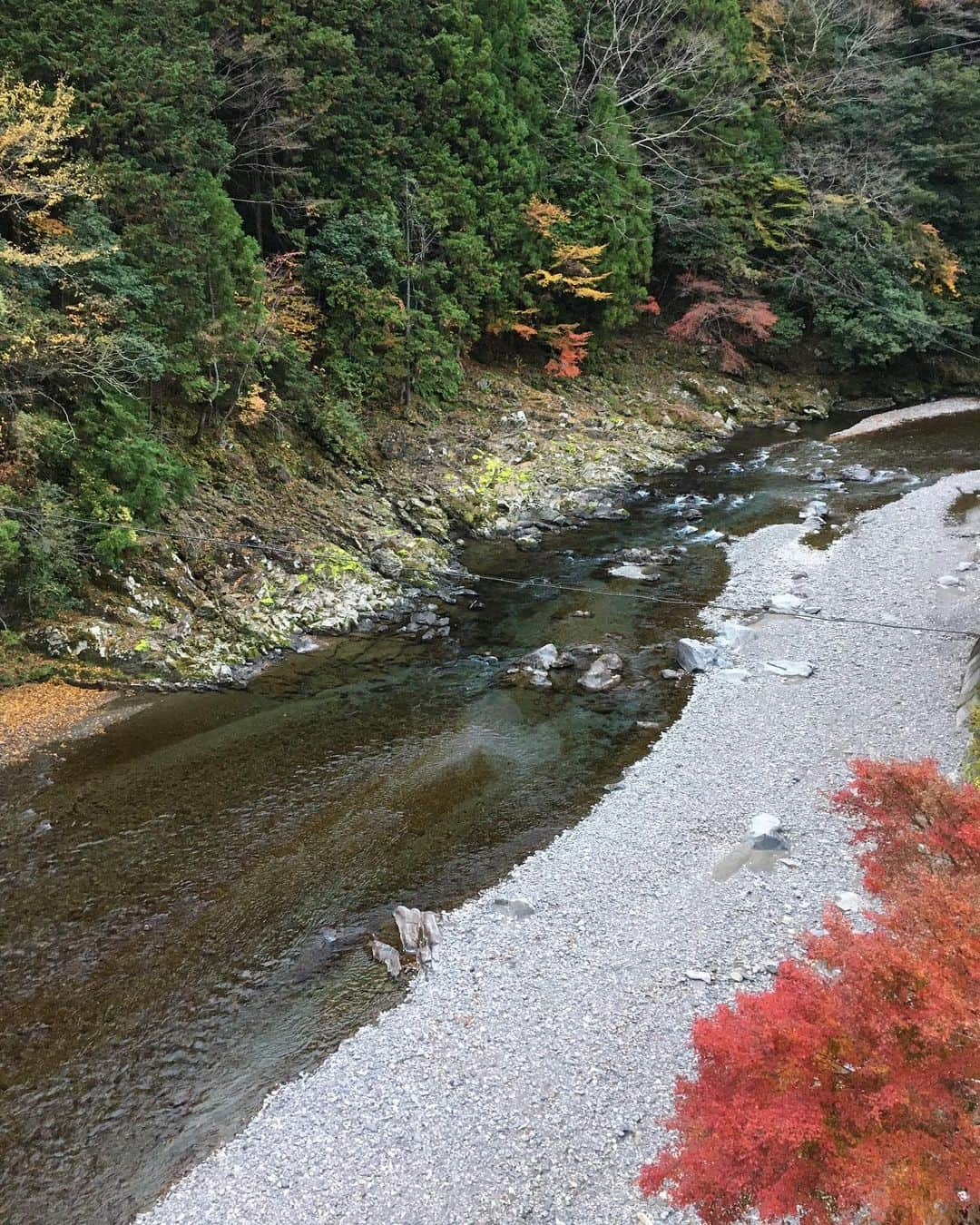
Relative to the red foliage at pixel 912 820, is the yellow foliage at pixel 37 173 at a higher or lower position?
higher

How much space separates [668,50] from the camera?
2464 centimetres

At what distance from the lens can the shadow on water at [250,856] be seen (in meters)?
5.80

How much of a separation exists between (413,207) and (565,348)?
664 centimetres

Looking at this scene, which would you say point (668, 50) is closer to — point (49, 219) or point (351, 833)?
point (49, 219)

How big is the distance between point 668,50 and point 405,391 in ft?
52.5

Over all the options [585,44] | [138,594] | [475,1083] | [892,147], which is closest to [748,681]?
[475,1083]

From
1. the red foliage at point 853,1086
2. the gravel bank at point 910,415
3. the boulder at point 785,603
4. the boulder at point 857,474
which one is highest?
the red foliage at point 853,1086

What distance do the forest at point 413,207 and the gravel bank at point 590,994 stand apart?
816 cm

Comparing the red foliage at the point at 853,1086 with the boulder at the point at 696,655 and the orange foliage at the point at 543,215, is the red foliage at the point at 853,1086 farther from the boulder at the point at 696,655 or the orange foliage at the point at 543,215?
the orange foliage at the point at 543,215

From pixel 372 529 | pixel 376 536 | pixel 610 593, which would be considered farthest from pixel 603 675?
pixel 372 529

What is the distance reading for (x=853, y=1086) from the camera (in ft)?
11.5

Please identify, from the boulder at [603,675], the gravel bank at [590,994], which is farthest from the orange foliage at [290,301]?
the gravel bank at [590,994]

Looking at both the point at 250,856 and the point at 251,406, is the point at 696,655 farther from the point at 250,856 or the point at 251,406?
the point at 251,406

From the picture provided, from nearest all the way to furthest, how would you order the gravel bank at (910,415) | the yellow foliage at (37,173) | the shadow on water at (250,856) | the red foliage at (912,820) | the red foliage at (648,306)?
1. the red foliage at (912,820)
2. the shadow on water at (250,856)
3. the yellow foliage at (37,173)
4. the gravel bank at (910,415)
5. the red foliage at (648,306)
